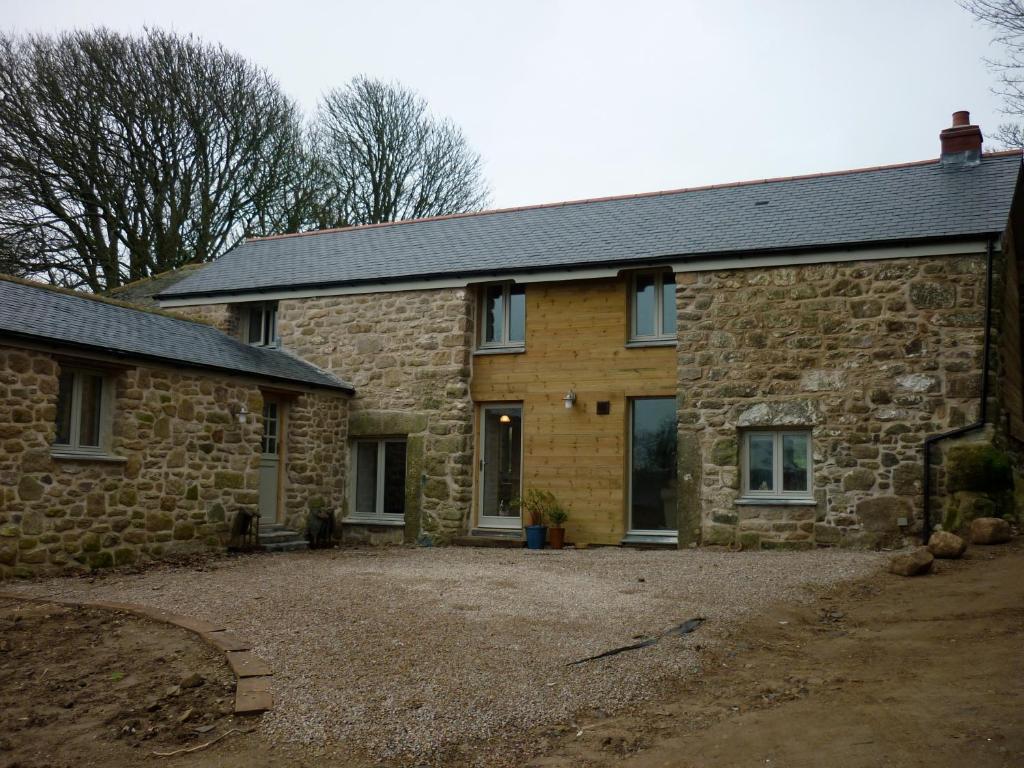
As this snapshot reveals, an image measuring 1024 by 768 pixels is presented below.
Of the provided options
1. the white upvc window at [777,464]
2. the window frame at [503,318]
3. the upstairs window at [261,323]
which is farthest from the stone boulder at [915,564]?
the upstairs window at [261,323]

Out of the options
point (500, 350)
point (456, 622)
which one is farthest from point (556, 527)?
point (456, 622)

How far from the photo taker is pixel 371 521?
1412 centimetres

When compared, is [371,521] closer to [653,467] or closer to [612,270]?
[653,467]

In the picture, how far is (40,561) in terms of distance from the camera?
368 inches

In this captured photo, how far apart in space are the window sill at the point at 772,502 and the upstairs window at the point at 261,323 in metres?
8.29

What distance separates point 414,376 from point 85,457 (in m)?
5.25

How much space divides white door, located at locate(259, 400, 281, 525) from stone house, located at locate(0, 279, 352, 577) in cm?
2

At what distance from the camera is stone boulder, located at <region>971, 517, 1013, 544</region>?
970 centimetres

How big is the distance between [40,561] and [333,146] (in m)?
19.2

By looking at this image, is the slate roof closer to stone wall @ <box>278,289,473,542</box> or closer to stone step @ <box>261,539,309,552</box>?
Answer: stone wall @ <box>278,289,473,542</box>

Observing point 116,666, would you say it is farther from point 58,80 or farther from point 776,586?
point 58,80

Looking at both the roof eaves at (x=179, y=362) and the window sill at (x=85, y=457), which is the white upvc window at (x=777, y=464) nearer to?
the roof eaves at (x=179, y=362)

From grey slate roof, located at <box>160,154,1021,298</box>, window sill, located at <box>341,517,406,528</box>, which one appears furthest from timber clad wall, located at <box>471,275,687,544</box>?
window sill, located at <box>341,517,406,528</box>

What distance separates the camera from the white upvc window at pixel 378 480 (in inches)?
560
